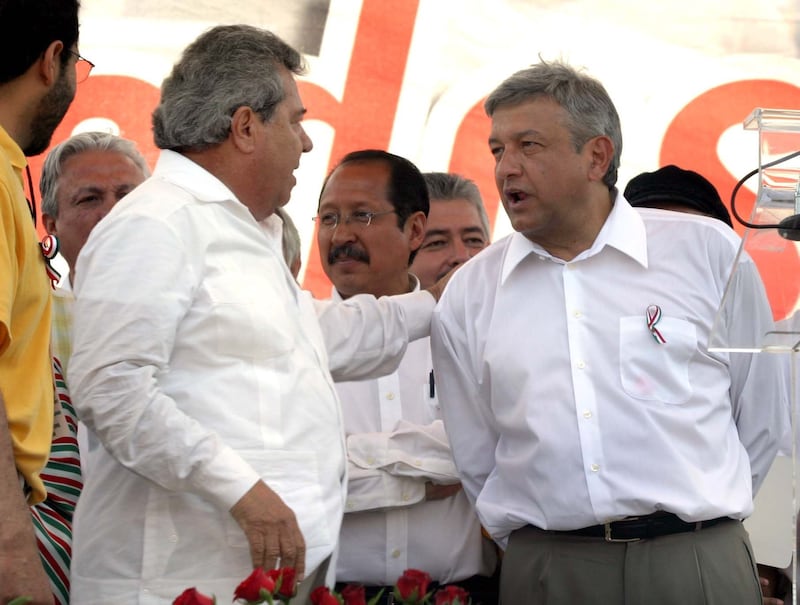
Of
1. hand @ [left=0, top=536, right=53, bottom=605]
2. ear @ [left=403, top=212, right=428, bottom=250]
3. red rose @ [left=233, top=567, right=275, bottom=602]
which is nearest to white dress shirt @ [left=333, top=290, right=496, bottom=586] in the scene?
ear @ [left=403, top=212, right=428, bottom=250]

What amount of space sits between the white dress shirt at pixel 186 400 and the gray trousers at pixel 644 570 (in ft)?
2.05

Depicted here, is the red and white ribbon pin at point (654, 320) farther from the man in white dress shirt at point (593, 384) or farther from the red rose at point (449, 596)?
the red rose at point (449, 596)

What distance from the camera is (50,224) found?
11.9 ft

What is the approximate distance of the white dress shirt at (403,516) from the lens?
9.67 ft

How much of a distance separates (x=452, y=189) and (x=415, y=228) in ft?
2.15

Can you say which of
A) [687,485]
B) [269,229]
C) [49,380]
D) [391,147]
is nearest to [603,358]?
[687,485]

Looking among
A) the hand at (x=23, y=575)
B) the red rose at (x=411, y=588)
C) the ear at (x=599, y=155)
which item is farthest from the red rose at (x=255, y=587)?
the ear at (x=599, y=155)

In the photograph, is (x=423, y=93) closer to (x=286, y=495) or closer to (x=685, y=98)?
(x=685, y=98)

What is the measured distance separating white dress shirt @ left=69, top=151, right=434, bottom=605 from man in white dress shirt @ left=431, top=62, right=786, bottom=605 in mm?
605

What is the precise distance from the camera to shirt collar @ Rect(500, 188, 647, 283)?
2.92 metres

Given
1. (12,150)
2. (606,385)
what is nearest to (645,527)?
(606,385)

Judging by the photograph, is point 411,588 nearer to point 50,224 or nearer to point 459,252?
point 50,224

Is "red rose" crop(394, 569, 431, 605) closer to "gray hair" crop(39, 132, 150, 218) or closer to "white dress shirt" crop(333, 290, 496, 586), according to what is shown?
"white dress shirt" crop(333, 290, 496, 586)

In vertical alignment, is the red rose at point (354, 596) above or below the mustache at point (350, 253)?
below
